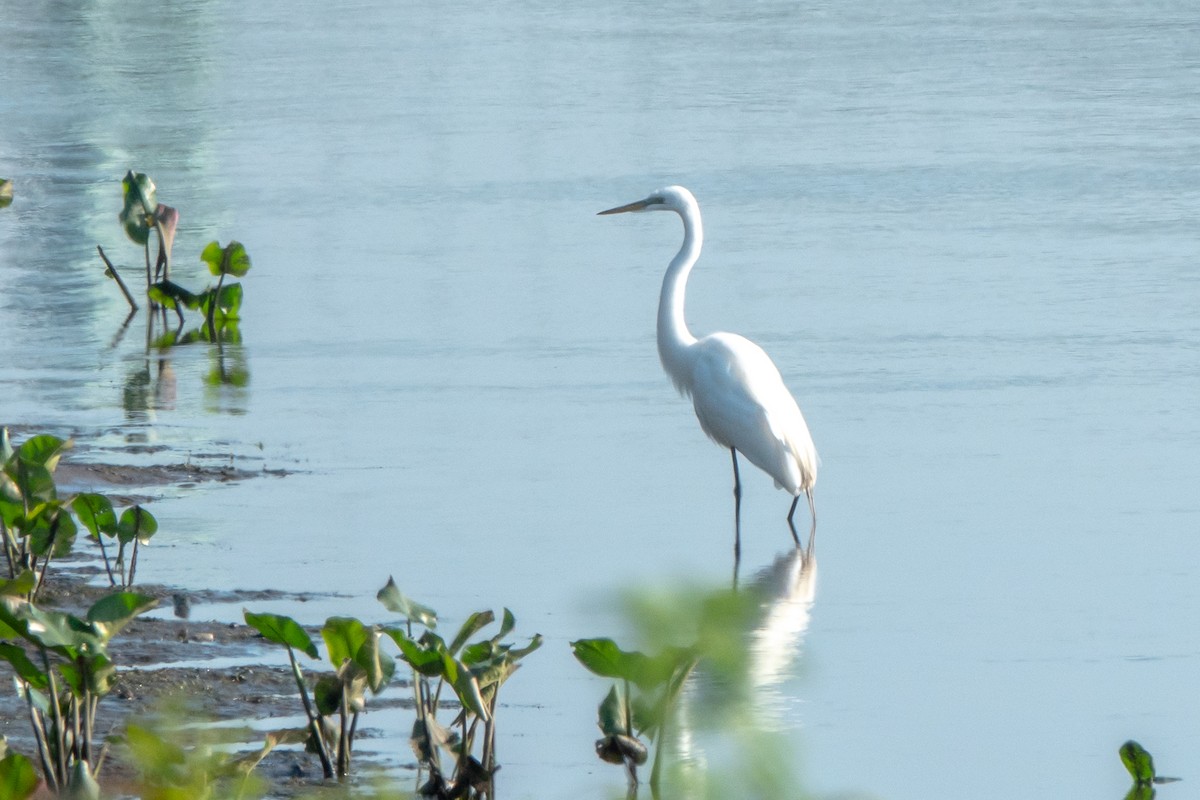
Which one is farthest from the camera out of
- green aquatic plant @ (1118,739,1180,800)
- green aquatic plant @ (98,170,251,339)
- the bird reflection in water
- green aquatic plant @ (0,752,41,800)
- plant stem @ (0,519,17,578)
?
green aquatic plant @ (98,170,251,339)

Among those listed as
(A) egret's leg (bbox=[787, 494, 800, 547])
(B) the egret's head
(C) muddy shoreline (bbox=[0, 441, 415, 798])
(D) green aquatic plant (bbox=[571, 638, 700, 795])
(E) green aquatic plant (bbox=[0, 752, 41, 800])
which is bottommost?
(A) egret's leg (bbox=[787, 494, 800, 547])

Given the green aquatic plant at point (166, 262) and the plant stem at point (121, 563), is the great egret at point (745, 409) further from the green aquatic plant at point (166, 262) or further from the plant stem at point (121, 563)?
the green aquatic plant at point (166, 262)

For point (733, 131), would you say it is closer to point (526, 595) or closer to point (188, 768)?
point (526, 595)

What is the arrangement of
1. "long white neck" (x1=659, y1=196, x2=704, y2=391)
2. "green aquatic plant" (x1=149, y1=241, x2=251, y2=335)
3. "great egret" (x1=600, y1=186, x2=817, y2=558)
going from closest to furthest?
"great egret" (x1=600, y1=186, x2=817, y2=558) < "long white neck" (x1=659, y1=196, x2=704, y2=391) < "green aquatic plant" (x1=149, y1=241, x2=251, y2=335)

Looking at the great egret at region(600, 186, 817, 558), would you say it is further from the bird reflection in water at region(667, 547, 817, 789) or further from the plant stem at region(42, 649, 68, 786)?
the plant stem at region(42, 649, 68, 786)

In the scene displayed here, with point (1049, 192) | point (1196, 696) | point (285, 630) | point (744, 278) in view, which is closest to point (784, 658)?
point (1196, 696)

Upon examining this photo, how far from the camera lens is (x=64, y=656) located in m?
Result: 4.37

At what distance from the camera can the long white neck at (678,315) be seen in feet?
29.1

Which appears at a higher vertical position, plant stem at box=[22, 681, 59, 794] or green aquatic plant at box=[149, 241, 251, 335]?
green aquatic plant at box=[149, 241, 251, 335]

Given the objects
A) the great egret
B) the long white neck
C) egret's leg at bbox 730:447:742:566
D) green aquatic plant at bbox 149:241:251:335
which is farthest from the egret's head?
green aquatic plant at bbox 149:241:251:335

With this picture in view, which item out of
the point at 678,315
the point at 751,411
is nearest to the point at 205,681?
the point at 751,411

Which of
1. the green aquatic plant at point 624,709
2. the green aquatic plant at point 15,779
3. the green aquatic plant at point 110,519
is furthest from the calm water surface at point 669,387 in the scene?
the green aquatic plant at point 15,779

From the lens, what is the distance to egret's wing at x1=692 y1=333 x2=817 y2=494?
808 cm

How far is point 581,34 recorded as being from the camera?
33438 mm
